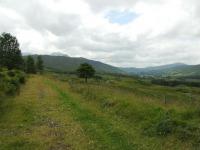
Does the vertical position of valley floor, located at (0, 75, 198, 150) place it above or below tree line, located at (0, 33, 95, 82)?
below

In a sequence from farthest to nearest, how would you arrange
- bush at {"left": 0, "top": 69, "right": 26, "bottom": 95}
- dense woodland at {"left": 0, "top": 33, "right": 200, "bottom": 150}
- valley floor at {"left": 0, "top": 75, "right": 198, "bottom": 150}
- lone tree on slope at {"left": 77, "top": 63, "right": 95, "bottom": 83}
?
1. lone tree on slope at {"left": 77, "top": 63, "right": 95, "bottom": 83}
2. bush at {"left": 0, "top": 69, "right": 26, "bottom": 95}
3. dense woodland at {"left": 0, "top": 33, "right": 200, "bottom": 150}
4. valley floor at {"left": 0, "top": 75, "right": 198, "bottom": 150}

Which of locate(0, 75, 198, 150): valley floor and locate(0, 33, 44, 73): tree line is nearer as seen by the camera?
locate(0, 75, 198, 150): valley floor

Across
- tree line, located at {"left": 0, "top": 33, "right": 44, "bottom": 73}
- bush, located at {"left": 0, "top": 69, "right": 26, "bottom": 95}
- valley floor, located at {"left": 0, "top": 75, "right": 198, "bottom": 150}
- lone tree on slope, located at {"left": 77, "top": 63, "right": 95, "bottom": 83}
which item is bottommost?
valley floor, located at {"left": 0, "top": 75, "right": 198, "bottom": 150}

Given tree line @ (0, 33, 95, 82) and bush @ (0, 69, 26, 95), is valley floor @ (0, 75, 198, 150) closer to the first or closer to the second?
bush @ (0, 69, 26, 95)

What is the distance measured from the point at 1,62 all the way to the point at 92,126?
70.0 meters

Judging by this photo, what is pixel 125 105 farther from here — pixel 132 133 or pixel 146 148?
pixel 146 148

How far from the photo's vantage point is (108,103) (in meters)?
26.9

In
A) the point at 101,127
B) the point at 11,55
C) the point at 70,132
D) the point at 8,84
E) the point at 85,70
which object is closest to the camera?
the point at 70,132

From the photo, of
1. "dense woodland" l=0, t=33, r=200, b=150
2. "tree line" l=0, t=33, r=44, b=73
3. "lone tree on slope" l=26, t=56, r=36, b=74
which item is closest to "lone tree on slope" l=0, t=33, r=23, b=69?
"tree line" l=0, t=33, r=44, b=73

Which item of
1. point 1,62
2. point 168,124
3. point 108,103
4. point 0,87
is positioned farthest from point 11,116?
point 1,62

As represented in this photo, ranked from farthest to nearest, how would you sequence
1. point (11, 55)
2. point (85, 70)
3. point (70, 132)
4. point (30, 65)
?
1. point (30, 65)
2. point (85, 70)
3. point (11, 55)
4. point (70, 132)

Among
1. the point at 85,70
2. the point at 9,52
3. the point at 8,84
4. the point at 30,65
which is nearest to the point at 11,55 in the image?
the point at 9,52

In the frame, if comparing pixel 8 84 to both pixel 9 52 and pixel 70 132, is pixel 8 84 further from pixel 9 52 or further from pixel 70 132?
pixel 9 52

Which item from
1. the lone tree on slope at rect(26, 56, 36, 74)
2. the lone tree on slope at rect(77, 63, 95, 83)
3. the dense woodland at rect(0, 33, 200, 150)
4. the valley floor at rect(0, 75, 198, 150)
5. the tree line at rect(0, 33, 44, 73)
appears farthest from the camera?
the lone tree on slope at rect(26, 56, 36, 74)
